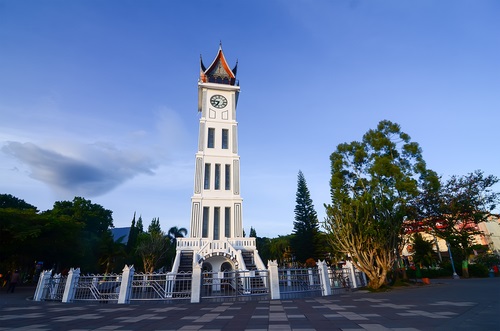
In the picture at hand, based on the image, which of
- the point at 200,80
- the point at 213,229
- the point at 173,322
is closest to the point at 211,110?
the point at 200,80

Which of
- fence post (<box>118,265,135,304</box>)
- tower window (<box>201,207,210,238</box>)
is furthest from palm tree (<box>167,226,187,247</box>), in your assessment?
fence post (<box>118,265,135,304</box>)

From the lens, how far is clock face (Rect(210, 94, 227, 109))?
28672 millimetres

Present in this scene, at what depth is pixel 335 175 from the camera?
2061 centimetres

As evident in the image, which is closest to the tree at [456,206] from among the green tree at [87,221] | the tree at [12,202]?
the green tree at [87,221]

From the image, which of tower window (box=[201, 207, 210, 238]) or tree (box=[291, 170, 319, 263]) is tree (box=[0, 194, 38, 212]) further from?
tree (box=[291, 170, 319, 263])

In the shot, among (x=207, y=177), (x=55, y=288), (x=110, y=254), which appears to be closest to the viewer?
(x=55, y=288)

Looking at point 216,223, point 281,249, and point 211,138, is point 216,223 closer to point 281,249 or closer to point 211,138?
point 211,138

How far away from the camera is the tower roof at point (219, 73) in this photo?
100.0ft

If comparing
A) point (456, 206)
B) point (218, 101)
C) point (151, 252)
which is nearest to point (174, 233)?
point (151, 252)

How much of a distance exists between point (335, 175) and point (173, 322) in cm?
1675

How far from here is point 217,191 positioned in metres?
24.4

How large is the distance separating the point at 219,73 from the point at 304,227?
22.6m

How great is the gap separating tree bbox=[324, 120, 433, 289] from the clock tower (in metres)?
6.69

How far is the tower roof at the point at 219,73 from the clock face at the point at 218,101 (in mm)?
2440
